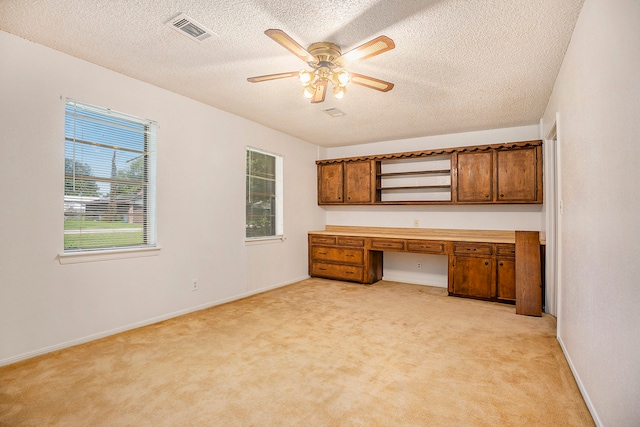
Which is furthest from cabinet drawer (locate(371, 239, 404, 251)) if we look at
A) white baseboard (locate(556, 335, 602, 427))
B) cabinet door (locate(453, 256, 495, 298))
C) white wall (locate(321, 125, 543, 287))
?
white baseboard (locate(556, 335, 602, 427))

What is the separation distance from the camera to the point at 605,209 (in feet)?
5.59

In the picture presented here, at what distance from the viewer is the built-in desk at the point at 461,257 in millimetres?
3846

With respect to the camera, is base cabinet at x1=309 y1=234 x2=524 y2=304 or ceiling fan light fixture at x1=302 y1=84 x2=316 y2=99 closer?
ceiling fan light fixture at x1=302 y1=84 x2=316 y2=99

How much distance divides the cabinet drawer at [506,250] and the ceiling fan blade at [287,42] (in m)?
3.54

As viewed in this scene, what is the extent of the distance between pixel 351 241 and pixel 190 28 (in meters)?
3.95

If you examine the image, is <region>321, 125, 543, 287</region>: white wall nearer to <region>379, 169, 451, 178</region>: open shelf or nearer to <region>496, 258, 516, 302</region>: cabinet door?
<region>379, 169, 451, 178</region>: open shelf

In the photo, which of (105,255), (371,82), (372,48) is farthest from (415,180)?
(105,255)

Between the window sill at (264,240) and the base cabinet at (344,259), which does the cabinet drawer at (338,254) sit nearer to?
the base cabinet at (344,259)

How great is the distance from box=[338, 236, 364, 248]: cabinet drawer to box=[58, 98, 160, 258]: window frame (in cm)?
302

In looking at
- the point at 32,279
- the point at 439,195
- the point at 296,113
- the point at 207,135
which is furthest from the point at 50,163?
the point at 439,195

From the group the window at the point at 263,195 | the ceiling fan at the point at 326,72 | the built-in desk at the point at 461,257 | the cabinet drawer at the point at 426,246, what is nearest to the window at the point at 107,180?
the window at the point at 263,195

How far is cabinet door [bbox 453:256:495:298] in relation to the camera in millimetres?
4426

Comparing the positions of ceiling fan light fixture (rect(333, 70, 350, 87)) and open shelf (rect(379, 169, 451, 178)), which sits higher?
ceiling fan light fixture (rect(333, 70, 350, 87))

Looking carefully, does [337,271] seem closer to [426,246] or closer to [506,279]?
[426,246]
